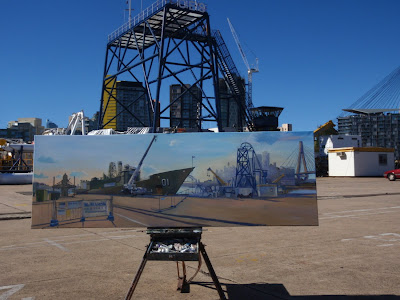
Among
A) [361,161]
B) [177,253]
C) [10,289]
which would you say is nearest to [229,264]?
[177,253]

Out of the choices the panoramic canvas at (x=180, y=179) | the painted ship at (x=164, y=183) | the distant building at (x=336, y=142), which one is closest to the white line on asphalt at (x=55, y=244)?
the panoramic canvas at (x=180, y=179)

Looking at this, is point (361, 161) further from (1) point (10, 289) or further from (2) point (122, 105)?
(1) point (10, 289)

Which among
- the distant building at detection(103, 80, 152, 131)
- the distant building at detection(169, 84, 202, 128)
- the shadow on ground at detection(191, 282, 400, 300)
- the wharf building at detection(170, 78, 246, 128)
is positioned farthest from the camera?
the distant building at detection(103, 80, 152, 131)

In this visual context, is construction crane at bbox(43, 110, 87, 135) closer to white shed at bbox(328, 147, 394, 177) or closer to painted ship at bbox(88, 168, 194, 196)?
painted ship at bbox(88, 168, 194, 196)

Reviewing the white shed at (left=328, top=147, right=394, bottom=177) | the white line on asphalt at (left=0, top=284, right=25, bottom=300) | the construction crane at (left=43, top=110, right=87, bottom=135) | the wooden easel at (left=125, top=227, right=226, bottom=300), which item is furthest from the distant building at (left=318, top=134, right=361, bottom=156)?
the white line on asphalt at (left=0, top=284, right=25, bottom=300)

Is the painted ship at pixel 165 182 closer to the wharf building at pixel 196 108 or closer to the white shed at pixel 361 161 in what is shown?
the wharf building at pixel 196 108

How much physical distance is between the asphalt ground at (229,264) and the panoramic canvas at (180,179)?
4.09ft

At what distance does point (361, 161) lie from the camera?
173ft

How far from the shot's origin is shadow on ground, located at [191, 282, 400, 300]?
599cm

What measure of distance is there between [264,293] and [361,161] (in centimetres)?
Answer: 5090

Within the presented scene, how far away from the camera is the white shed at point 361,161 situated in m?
52.4

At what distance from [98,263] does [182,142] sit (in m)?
3.79

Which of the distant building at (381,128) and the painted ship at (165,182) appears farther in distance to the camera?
the distant building at (381,128)

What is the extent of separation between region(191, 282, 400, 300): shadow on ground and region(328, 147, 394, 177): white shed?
49556 mm
